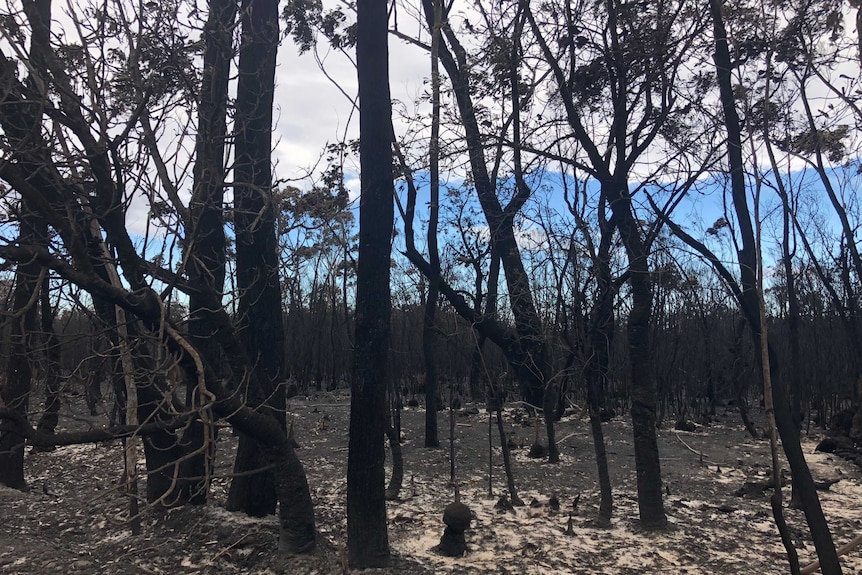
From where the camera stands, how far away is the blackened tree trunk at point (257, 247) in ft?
17.4

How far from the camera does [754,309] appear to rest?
4.43 m

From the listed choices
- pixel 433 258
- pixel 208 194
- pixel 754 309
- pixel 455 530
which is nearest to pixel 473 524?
pixel 455 530

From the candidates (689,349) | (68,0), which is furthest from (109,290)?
(689,349)

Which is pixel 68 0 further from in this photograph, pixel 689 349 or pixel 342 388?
pixel 342 388

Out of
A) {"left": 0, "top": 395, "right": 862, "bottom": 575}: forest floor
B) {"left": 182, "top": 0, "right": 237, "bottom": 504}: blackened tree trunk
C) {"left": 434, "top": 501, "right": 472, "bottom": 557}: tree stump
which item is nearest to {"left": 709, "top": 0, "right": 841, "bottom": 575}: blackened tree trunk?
{"left": 0, "top": 395, "right": 862, "bottom": 575}: forest floor

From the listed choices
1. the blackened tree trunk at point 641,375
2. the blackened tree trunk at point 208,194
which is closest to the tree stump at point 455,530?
the blackened tree trunk at point 641,375

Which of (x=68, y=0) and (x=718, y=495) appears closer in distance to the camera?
(x=68, y=0)

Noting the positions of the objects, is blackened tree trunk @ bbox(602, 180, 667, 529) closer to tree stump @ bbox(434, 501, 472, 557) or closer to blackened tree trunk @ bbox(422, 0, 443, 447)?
tree stump @ bbox(434, 501, 472, 557)

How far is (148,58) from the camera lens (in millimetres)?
5188

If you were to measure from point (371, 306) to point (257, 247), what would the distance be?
1.53 m

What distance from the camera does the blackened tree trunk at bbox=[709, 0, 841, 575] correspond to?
357 cm

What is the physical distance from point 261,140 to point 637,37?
3.72 m

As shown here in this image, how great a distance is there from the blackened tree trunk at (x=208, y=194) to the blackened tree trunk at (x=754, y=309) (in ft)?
11.6

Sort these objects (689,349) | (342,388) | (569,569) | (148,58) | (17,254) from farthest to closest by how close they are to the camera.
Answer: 1. (342,388)
2. (689,349)
3. (148,58)
4. (569,569)
5. (17,254)
